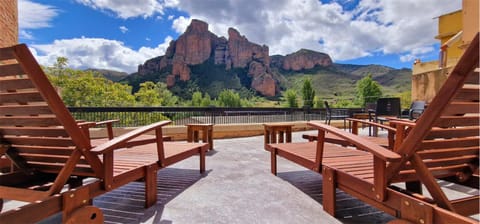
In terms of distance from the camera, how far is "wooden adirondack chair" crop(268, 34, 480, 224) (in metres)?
1.08

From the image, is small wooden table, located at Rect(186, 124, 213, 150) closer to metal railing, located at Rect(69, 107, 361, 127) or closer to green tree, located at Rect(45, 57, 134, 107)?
metal railing, located at Rect(69, 107, 361, 127)

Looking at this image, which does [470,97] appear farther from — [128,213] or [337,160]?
[128,213]

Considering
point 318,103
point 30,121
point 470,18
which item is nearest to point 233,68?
point 318,103

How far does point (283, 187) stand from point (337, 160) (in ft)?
2.14

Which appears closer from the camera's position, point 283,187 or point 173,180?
point 283,187

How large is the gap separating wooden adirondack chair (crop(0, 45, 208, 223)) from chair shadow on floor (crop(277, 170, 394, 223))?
1714 mm

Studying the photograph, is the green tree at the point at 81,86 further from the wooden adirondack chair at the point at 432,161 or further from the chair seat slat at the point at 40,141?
the wooden adirondack chair at the point at 432,161

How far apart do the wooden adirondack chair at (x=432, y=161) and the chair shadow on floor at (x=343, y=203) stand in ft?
0.59

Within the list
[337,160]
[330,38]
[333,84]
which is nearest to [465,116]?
[337,160]

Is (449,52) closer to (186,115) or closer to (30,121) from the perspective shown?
(186,115)

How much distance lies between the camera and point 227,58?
54.3m

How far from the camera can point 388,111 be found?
4.88 meters

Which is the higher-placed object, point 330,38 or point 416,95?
point 330,38

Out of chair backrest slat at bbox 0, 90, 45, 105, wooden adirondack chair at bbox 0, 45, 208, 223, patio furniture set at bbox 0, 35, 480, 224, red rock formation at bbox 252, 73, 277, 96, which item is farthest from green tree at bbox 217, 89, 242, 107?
chair backrest slat at bbox 0, 90, 45, 105
